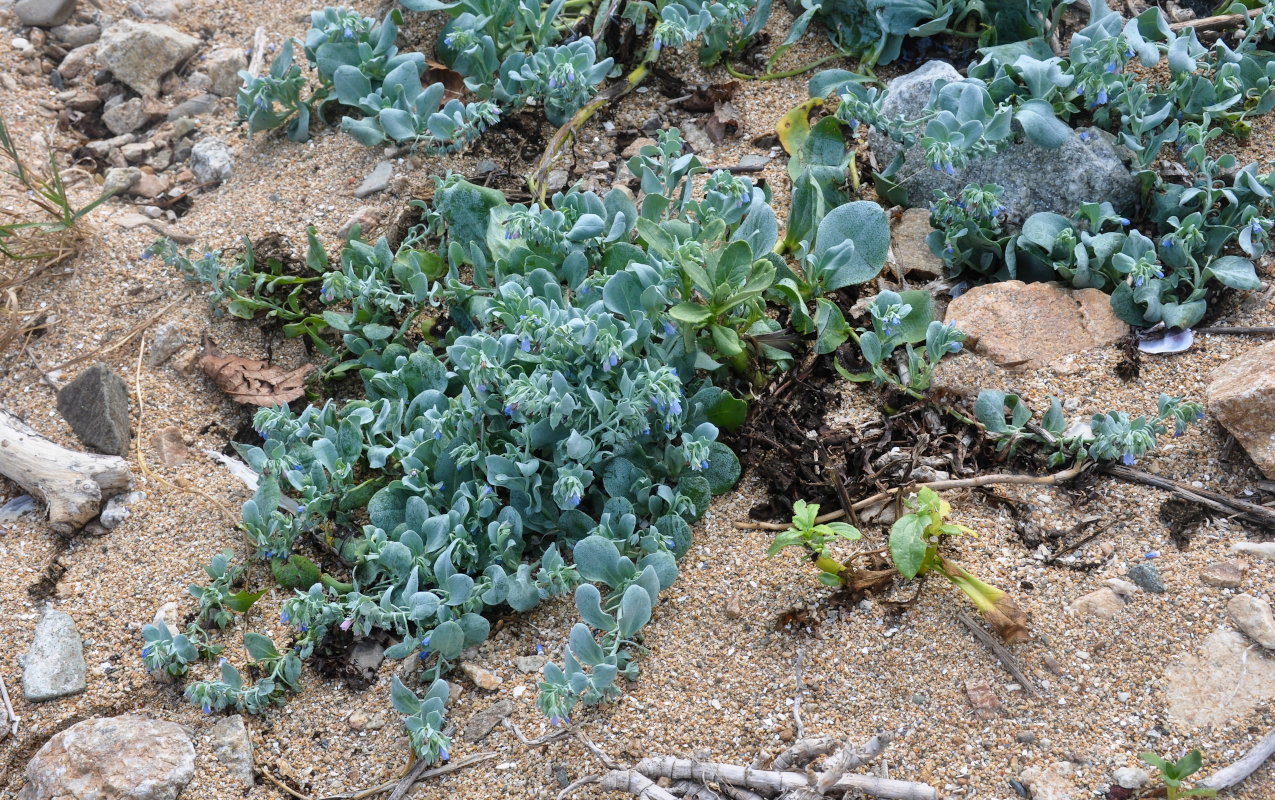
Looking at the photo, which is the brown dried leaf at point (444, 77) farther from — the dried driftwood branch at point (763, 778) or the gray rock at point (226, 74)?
the dried driftwood branch at point (763, 778)

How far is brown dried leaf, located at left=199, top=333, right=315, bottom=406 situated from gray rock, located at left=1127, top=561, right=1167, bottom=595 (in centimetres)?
232

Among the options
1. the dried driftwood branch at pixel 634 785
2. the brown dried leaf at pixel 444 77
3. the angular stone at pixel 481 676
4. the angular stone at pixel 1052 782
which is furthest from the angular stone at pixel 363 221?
the angular stone at pixel 1052 782

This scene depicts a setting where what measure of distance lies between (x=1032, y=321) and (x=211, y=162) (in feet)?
9.54

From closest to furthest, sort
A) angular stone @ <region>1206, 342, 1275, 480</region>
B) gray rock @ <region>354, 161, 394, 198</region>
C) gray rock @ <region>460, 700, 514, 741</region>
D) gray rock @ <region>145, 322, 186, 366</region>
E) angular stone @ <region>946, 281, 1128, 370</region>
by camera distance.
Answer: gray rock @ <region>460, 700, 514, 741</region> < angular stone @ <region>1206, 342, 1275, 480</region> < angular stone @ <region>946, 281, 1128, 370</region> < gray rock @ <region>145, 322, 186, 366</region> < gray rock @ <region>354, 161, 394, 198</region>

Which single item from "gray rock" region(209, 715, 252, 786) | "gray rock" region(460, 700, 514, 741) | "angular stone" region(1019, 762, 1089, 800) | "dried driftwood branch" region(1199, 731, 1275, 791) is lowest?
"gray rock" region(209, 715, 252, 786)

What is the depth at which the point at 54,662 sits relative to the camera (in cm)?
249

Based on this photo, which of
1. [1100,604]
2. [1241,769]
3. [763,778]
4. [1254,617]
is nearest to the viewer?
[1241,769]

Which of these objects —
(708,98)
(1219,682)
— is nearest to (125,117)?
(708,98)

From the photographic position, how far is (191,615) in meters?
2.60

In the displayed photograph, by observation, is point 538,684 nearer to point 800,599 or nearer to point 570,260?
point 800,599

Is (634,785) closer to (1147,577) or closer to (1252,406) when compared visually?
(1147,577)

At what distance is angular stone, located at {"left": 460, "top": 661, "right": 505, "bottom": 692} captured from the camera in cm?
237

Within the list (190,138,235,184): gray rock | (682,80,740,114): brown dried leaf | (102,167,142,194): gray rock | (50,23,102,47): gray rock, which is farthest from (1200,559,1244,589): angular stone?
(50,23,102,47): gray rock

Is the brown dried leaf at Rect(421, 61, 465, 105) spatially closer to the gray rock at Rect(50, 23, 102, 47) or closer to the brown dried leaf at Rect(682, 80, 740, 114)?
the brown dried leaf at Rect(682, 80, 740, 114)
